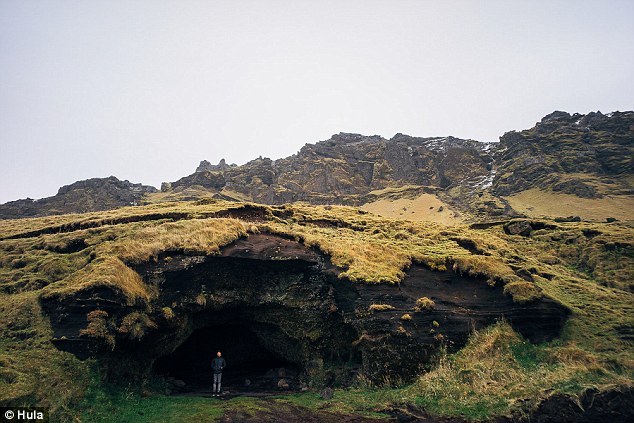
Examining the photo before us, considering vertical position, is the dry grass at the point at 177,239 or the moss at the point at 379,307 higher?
the dry grass at the point at 177,239

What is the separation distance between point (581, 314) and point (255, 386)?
70.1 ft

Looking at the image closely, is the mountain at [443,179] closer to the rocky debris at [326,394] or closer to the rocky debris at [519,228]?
the rocky debris at [519,228]

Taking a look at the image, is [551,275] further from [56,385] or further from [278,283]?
[56,385]

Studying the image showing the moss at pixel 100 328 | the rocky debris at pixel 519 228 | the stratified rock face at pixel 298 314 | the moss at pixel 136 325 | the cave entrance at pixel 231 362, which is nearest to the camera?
the moss at pixel 100 328

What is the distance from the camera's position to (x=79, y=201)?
132 metres

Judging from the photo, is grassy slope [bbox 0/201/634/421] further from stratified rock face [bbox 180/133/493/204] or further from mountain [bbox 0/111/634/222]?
stratified rock face [bbox 180/133/493/204]

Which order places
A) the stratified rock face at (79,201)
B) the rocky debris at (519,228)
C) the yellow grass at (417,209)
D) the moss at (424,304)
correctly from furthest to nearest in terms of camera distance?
the stratified rock face at (79,201), the yellow grass at (417,209), the rocky debris at (519,228), the moss at (424,304)

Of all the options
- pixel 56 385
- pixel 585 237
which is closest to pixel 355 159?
pixel 585 237

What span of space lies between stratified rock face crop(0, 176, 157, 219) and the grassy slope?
105m

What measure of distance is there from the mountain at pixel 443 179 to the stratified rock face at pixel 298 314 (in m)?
76.2

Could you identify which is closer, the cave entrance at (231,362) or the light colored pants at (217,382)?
the light colored pants at (217,382)

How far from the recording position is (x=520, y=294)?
25.1 m

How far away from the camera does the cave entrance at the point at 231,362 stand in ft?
81.6

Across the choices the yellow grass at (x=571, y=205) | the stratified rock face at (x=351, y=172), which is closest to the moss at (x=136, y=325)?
the yellow grass at (x=571, y=205)
